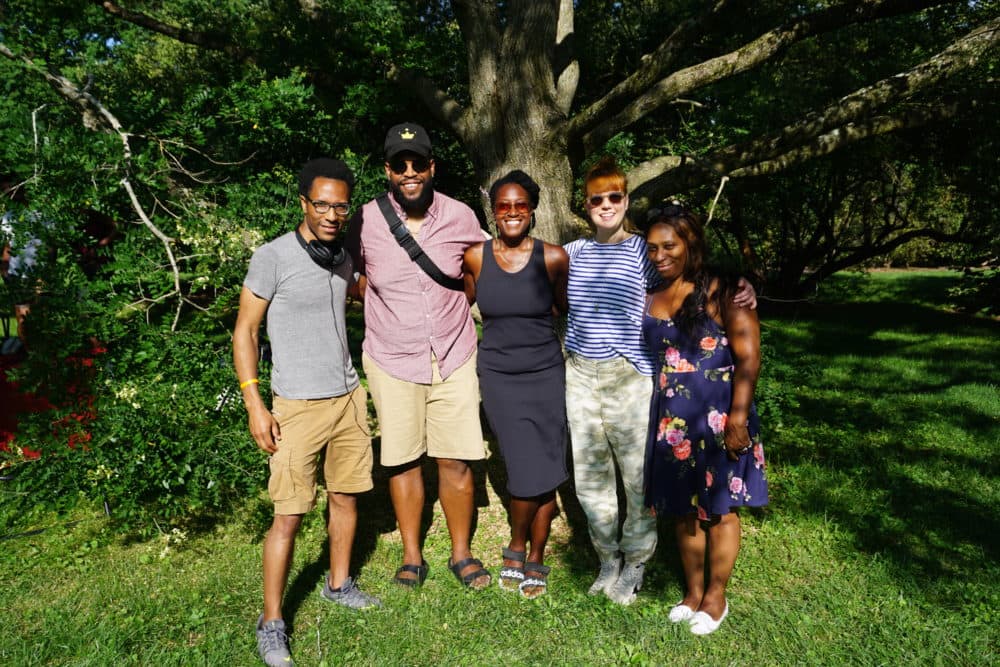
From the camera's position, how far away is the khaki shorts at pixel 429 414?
3557 mm

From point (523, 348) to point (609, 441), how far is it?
64 cm

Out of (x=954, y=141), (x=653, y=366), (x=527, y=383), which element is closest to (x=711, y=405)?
(x=653, y=366)

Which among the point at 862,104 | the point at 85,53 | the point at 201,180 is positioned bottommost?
the point at 201,180

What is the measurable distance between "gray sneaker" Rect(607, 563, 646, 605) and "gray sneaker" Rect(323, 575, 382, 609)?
4.12ft

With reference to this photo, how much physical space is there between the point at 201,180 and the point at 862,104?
391cm

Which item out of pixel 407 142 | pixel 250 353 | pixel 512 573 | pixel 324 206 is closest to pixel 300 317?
pixel 250 353

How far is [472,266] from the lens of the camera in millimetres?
3562

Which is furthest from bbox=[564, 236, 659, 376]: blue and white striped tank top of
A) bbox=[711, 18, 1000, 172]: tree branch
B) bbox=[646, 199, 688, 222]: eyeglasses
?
bbox=[711, 18, 1000, 172]: tree branch

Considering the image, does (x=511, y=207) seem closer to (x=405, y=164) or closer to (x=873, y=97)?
(x=405, y=164)

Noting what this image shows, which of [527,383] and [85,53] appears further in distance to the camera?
[85,53]

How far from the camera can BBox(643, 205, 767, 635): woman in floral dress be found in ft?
9.82

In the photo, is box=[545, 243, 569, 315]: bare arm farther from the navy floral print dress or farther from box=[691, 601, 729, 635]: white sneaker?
box=[691, 601, 729, 635]: white sneaker

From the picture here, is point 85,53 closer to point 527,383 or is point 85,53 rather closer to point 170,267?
point 170,267

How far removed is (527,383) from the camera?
3.54 meters
